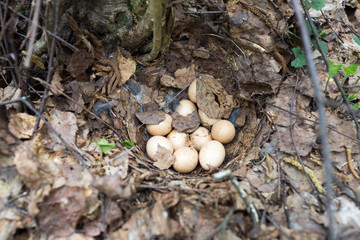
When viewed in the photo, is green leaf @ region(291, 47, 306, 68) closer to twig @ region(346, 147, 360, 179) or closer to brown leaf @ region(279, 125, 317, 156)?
brown leaf @ region(279, 125, 317, 156)

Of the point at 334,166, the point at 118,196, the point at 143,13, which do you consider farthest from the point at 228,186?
the point at 143,13

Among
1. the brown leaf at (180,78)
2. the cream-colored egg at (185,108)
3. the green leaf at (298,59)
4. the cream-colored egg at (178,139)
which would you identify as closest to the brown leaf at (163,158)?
the cream-colored egg at (178,139)

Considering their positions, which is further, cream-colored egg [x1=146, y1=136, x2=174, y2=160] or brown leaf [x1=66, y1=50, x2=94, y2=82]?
cream-colored egg [x1=146, y1=136, x2=174, y2=160]

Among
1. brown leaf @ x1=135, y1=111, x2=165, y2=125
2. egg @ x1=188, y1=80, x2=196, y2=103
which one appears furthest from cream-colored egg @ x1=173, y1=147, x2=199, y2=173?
egg @ x1=188, y1=80, x2=196, y2=103

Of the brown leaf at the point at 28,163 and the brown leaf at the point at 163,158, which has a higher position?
the brown leaf at the point at 28,163

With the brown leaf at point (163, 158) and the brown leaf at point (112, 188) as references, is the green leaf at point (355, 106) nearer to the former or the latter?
the brown leaf at point (163, 158)

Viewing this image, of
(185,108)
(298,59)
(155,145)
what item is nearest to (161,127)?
(155,145)

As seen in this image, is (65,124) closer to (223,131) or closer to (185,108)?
(185,108)
